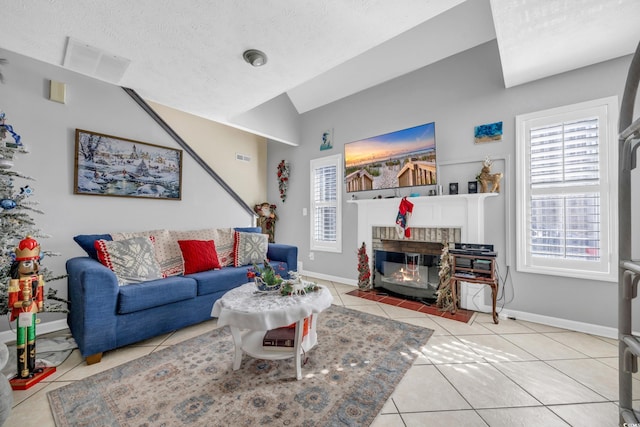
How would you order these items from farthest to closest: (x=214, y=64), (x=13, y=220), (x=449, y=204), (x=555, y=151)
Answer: (x=449, y=204) → (x=555, y=151) → (x=214, y=64) → (x=13, y=220)

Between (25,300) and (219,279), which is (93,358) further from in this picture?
(219,279)

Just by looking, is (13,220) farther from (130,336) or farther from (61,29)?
(61,29)

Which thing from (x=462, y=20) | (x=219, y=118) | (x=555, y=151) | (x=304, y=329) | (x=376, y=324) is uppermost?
(x=462, y=20)

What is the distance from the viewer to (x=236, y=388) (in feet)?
5.22

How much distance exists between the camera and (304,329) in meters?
1.85

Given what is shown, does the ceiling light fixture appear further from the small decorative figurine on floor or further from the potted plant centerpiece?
the small decorative figurine on floor

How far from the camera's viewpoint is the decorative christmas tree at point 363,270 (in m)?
3.66

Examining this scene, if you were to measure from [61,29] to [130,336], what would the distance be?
2365 mm

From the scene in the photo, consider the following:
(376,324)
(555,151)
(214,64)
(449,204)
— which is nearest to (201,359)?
(376,324)

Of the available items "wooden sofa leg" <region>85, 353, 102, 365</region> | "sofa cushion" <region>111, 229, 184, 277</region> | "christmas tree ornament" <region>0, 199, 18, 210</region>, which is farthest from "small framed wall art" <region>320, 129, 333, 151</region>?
"wooden sofa leg" <region>85, 353, 102, 365</region>

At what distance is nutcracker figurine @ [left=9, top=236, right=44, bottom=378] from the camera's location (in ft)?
5.41

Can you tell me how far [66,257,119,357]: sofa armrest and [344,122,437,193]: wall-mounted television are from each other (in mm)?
3037

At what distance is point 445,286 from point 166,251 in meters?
3.12

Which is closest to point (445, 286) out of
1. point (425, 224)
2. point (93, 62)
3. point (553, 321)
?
point (425, 224)
